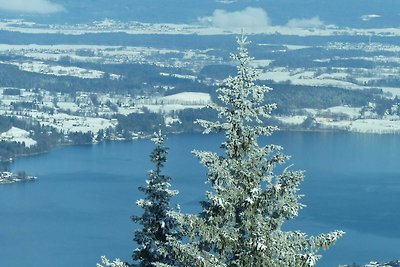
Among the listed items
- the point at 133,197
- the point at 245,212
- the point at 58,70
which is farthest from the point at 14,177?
the point at 245,212

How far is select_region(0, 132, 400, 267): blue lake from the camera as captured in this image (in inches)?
604

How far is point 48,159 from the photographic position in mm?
26281

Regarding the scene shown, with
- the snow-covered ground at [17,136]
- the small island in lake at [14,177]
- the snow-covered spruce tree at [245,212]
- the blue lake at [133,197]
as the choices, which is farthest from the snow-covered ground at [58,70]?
the snow-covered spruce tree at [245,212]

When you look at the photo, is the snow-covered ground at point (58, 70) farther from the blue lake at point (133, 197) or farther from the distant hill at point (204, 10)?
the distant hill at point (204, 10)

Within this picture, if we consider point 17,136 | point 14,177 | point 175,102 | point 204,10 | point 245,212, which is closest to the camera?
point 245,212

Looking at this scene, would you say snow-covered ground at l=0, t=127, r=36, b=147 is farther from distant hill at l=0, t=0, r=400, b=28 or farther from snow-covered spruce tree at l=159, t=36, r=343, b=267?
distant hill at l=0, t=0, r=400, b=28

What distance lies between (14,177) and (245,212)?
2080cm

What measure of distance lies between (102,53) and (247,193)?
49879 mm

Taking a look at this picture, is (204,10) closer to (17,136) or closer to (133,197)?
(17,136)

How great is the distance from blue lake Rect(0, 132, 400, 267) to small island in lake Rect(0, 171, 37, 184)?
0.30 meters

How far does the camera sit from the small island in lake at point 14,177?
22609 millimetres

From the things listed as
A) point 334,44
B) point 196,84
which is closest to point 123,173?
point 196,84

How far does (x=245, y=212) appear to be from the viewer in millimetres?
2736

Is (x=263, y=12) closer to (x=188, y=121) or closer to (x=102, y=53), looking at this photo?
(x=102, y=53)
